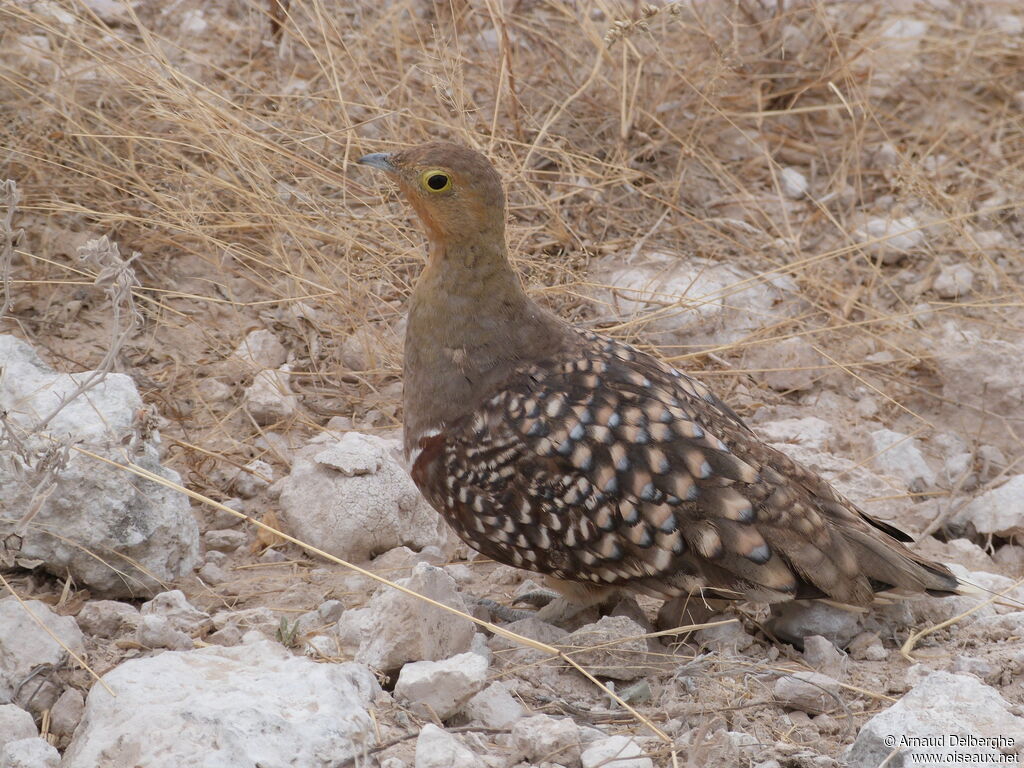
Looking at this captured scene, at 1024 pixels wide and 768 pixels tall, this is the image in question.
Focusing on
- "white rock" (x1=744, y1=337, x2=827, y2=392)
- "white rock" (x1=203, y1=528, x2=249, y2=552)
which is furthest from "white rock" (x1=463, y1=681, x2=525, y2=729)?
"white rock" (x1=744, y1=337, x2=827, y2=392)

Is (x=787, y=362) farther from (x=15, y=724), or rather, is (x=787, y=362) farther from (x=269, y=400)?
(x=15, y=724)

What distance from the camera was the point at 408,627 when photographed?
305 cm

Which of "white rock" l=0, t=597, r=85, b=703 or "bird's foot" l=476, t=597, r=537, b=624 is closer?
"white rock" l=0, t=597, r=85, b=703

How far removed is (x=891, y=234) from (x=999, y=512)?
1742mm

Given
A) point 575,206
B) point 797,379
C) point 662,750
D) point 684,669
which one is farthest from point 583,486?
point 575,206

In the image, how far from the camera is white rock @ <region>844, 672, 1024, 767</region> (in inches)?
107

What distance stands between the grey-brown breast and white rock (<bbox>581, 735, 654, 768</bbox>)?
60cm

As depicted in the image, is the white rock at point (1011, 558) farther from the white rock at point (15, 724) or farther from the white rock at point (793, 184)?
the white rock at point (15, 724)

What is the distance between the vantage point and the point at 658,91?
18.8ft

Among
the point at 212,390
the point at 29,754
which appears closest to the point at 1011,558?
the point at 212,390

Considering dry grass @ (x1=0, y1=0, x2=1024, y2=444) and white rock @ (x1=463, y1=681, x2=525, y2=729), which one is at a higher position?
dry grass @ (x1=0, y1=0, x2=1024, y2=444)

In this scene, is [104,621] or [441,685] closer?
[441,685]

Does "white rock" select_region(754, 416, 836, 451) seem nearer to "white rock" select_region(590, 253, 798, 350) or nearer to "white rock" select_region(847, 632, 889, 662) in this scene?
"white rock" select_region(590, 253, 798, 350)

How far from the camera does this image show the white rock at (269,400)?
439 cm
